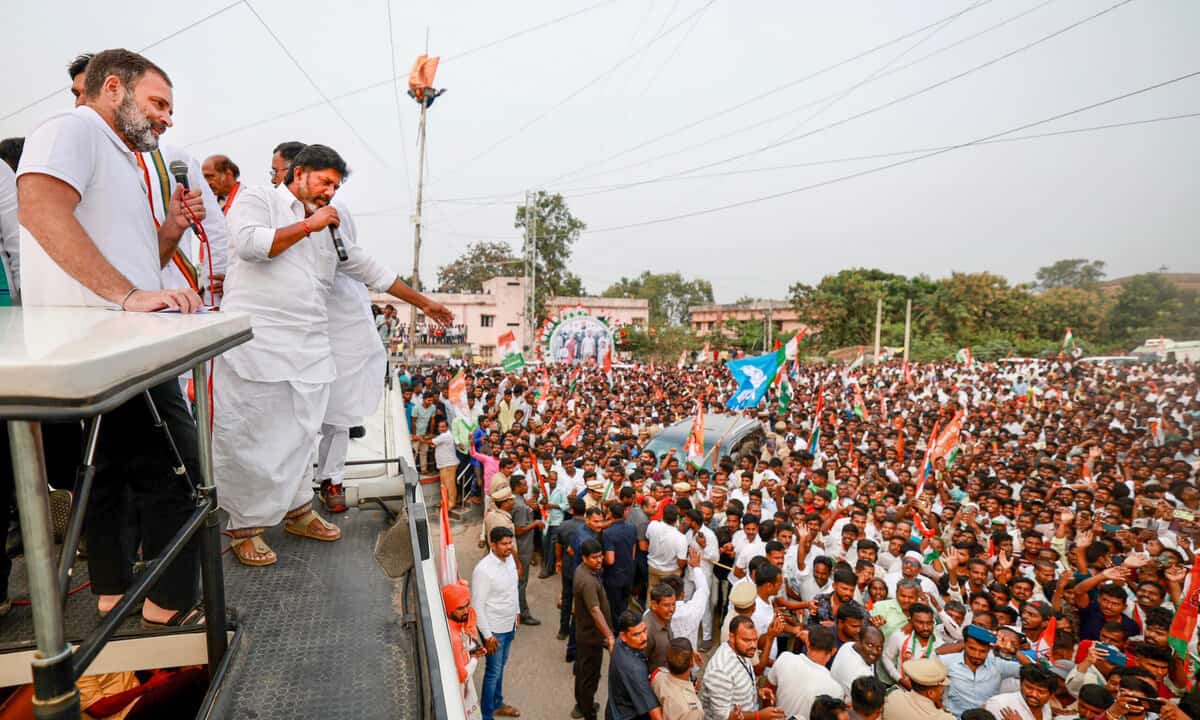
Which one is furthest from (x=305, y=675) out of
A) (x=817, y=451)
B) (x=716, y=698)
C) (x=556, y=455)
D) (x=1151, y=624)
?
(x=817, y=451)

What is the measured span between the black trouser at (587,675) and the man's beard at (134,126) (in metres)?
4.38

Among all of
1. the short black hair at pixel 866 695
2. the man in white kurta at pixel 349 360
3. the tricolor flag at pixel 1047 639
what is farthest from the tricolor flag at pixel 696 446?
the man in white kurta at pixel 349 360

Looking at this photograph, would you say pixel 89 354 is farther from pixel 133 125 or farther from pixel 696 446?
pixel 696 446

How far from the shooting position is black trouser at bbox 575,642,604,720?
196 inches

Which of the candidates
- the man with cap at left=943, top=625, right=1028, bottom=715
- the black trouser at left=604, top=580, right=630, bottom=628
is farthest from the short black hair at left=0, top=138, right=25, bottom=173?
the man with cap at left=943, top=625, right=1028, bottom=715

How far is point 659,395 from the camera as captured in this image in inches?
738

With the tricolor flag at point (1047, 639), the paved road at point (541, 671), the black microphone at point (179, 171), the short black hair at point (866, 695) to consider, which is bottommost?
the paved road at point (541, 671)

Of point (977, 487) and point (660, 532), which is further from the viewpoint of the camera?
point (977, 487)

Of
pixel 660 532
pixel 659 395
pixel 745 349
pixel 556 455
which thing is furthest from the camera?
pixel 745 349

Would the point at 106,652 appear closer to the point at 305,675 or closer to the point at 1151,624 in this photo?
the point at 305,675

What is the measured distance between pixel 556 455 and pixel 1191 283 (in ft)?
75.7

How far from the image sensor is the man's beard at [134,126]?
6.30ft

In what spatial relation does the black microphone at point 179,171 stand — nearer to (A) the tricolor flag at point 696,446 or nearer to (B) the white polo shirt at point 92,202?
(B) the white polo shirt at point 92,202

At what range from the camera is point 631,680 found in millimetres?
3799
